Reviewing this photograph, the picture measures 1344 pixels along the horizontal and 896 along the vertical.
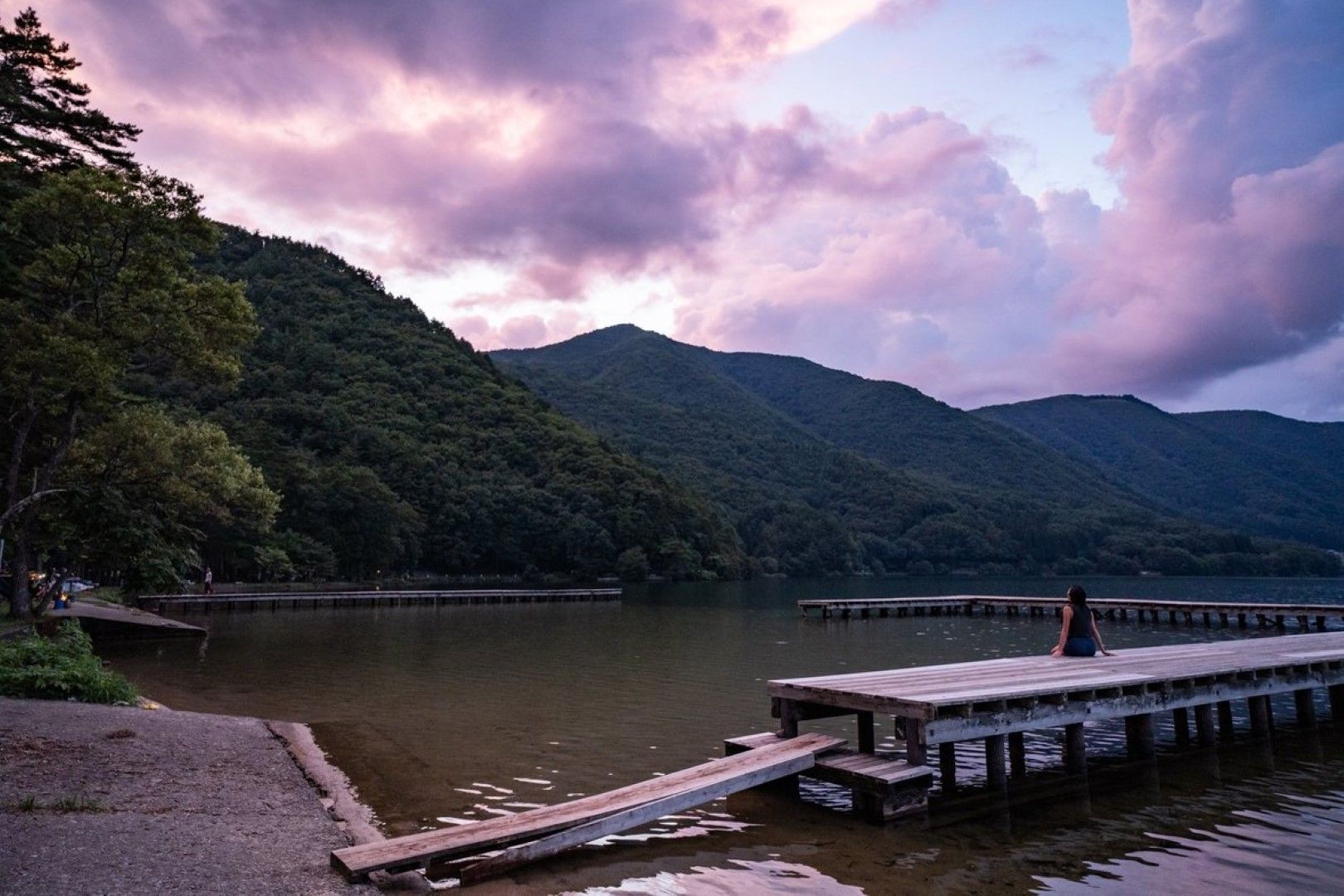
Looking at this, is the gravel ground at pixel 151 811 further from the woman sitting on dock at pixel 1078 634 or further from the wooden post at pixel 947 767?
the woman sitting on dock at pixel 1078 634

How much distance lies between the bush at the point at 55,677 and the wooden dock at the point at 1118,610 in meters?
39.4

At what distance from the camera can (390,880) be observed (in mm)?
7566

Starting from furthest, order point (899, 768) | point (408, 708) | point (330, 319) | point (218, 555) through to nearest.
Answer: point (330, 319) → point (218, 555) → point (408, 708) → point (899, 768)

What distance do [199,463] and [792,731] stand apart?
21.0 metres

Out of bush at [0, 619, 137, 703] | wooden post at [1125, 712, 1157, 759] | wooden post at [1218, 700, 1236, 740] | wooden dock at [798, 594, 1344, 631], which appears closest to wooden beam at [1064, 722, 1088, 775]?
wooden post at [1125, 712, 1157, 759]

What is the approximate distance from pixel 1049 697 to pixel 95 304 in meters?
24.9

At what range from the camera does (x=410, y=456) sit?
92812 mm

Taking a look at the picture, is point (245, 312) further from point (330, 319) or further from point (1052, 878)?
point (330, 319)

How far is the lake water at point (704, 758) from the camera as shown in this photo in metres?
8.73

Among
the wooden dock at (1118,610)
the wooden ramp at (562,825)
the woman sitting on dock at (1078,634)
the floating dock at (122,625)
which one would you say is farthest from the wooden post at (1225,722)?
the wooden dock at (1118,610)

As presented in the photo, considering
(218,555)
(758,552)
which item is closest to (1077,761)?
(218,555)

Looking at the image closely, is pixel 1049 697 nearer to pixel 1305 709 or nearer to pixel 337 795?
pixel 1305 709

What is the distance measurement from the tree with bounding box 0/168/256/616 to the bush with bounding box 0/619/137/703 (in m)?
5.49

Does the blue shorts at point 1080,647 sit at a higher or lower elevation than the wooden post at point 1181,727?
higher
